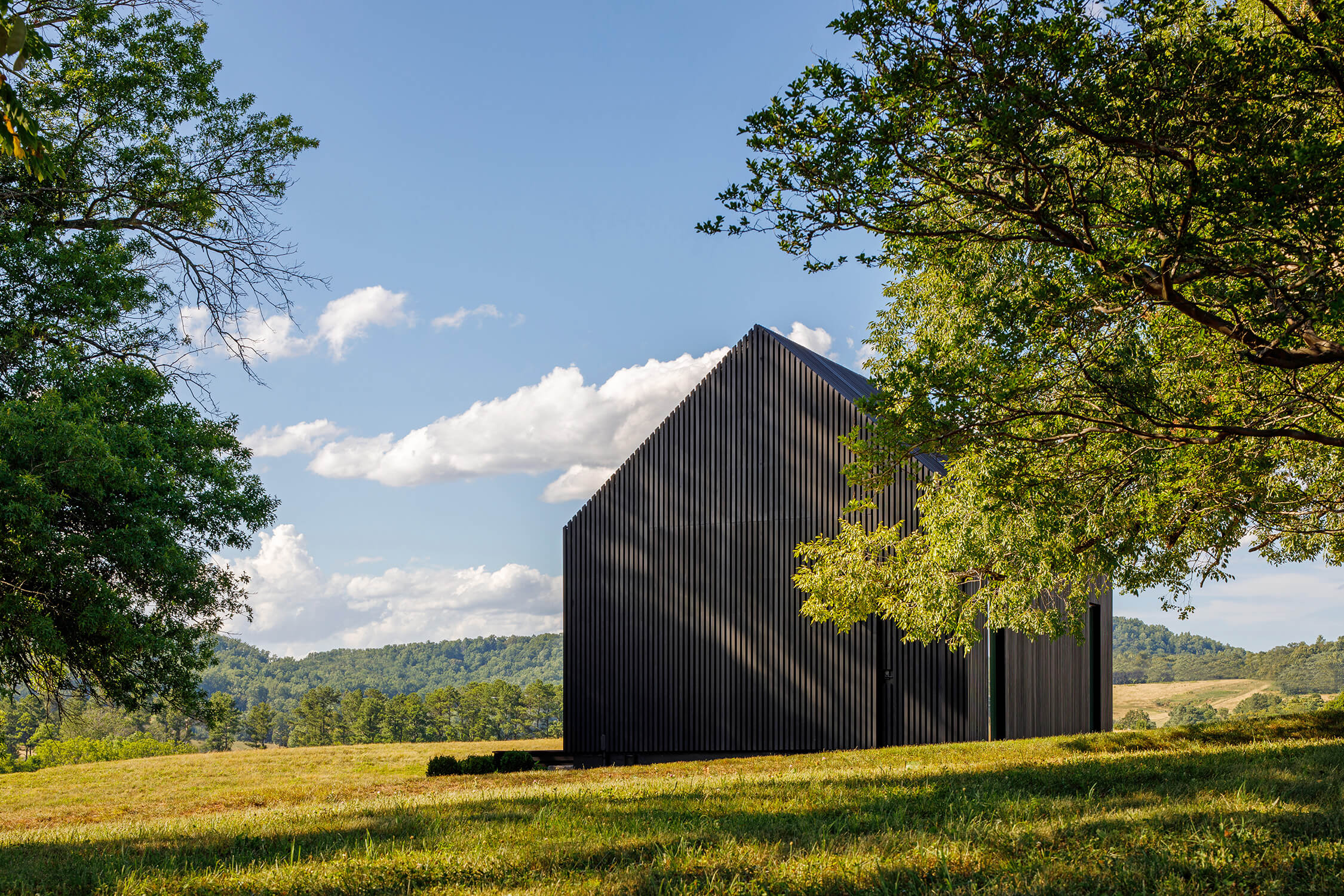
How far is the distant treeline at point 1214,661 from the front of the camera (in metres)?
92.2

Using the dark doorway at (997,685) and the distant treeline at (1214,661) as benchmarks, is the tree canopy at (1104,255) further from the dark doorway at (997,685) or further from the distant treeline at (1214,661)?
the distant treeline at (1214,661)

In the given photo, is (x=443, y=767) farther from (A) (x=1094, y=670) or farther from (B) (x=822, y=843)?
(A) (x=1094, y=670)

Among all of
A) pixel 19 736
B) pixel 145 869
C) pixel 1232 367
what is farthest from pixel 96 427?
pixel 19 736

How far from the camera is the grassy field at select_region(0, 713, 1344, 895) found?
15.7ft

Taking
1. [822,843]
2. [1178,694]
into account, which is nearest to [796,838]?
[822,843]

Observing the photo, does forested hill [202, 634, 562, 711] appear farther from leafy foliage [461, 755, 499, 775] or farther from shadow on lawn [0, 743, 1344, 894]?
shadow on lawn [0, 743, 1344, 894]

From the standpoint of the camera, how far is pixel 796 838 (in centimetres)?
575

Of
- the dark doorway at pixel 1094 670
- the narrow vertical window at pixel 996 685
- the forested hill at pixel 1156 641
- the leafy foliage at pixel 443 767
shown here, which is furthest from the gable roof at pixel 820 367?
the forested hill at pixel 1156 641

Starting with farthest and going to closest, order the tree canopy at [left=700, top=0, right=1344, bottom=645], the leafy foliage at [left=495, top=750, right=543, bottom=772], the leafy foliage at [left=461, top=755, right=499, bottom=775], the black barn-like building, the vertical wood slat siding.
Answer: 1. the vertical wood slat siding
2. the black barn-like building
3. the leafy foliage at [left=495, top=750, right=543, bottom=772]
4. the leafy foliage at [left=461, top=755, right=499, bottom=775]
5. the tree canopy at [left=700, top=0, right=1344, bottom=645]

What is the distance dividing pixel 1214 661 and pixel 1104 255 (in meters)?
128

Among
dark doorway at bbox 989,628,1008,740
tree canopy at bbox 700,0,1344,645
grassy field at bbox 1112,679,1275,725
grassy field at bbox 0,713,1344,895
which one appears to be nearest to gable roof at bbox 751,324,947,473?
dark doorway at bbox 989,628,1008,740

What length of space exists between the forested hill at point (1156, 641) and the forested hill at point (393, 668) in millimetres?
81958

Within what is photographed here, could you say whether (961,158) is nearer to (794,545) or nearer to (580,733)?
(794,545)

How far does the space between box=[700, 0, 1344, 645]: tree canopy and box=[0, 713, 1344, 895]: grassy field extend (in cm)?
322
